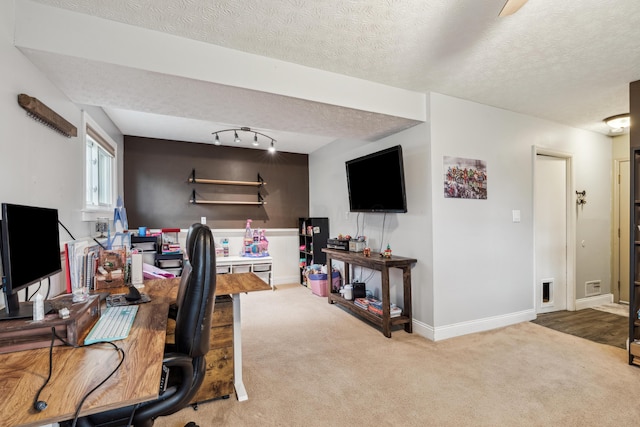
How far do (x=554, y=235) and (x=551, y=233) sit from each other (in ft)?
0.19

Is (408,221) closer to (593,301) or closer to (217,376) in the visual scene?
(217,376)

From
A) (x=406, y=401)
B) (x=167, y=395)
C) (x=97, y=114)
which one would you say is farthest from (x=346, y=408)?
(x=97, y=114)

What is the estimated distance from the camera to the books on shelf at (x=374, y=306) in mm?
3176

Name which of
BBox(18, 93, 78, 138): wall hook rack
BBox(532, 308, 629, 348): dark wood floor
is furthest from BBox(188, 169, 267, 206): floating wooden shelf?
BBox(532, 308, 629, 348): dark wood floor

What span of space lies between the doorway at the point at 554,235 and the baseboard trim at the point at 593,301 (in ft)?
0.54

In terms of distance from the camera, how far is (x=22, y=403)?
2.41 ft

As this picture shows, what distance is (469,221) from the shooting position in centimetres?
318

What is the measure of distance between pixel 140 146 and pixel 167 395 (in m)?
4.40

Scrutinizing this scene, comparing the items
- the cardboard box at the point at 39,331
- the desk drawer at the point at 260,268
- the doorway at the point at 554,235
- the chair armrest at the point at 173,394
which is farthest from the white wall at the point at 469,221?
the cardboard box at the point at 39,331

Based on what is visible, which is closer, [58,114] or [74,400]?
[74,400]

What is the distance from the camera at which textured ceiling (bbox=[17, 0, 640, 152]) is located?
1.76 metres

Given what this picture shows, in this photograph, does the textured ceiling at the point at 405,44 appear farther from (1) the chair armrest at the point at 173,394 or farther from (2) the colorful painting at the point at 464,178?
(1) the chair armrest at the point at 173,394

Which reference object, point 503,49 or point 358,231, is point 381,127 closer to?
point 503,49

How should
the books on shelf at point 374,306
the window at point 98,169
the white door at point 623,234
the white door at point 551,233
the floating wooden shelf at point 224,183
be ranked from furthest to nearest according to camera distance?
the floating wooden shelf at point 224,183 < the white door at point 623,234 < the white door at point 551,233 < the books on shelf at point 374,306 < the window at point 98,169
